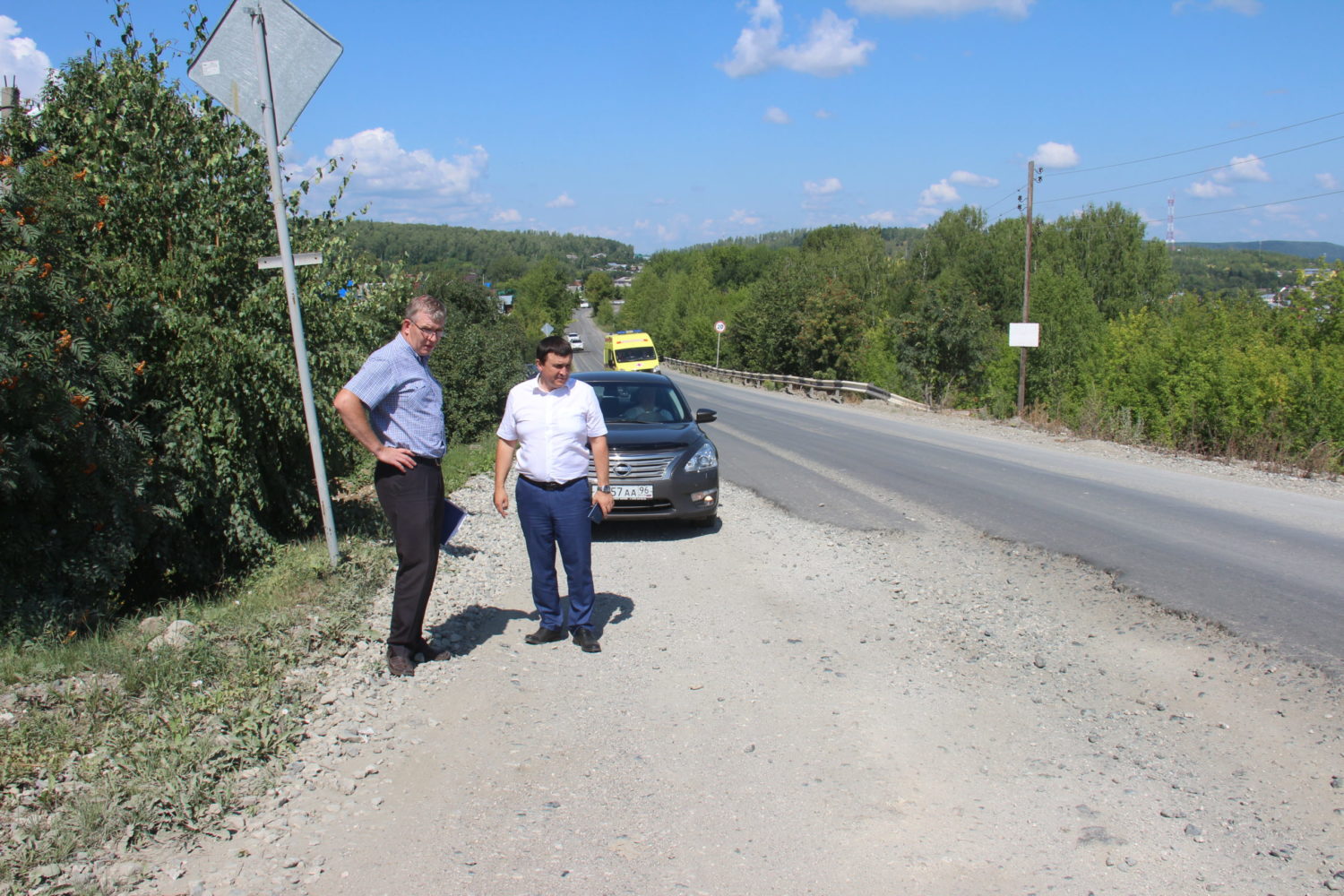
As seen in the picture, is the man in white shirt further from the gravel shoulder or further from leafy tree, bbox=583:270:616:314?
leafy tree, bbox=583:270:616:314

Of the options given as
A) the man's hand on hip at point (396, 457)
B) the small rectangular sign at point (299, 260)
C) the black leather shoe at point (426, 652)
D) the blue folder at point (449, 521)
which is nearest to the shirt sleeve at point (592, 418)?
the blue folder at point (449, 521)

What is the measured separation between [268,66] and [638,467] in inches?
176

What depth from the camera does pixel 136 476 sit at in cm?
597

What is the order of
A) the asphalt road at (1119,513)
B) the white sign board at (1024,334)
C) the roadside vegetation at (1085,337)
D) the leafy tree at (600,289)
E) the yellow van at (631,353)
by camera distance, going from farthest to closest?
the leafy tree at (600,289)
the yellow van at (631,353)
the white sign board at (1024,334)
the roadside vegetation at (1085,337)
the asphalt road at (1119,513)

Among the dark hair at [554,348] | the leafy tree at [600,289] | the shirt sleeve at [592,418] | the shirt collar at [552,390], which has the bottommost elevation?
the shirt sleeve at [592,418]

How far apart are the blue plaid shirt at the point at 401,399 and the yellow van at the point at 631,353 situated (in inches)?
1524

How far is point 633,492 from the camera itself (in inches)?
334

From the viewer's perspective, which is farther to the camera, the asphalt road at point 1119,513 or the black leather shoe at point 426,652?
the asphalt road at point 1119,513

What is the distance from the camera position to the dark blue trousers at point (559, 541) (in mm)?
5344

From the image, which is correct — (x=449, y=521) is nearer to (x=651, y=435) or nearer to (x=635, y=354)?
(x=651, y=435)

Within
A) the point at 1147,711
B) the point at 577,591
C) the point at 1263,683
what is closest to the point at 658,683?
the point at 577,591

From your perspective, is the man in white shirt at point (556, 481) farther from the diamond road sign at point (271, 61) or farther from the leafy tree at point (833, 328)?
the leafy tree at point (833, 328)

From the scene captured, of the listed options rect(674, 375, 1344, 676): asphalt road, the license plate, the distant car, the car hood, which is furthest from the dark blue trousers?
rect(674, 375, 1344, 676): asphalt road

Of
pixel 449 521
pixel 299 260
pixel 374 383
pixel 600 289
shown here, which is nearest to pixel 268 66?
pixel 299 260
